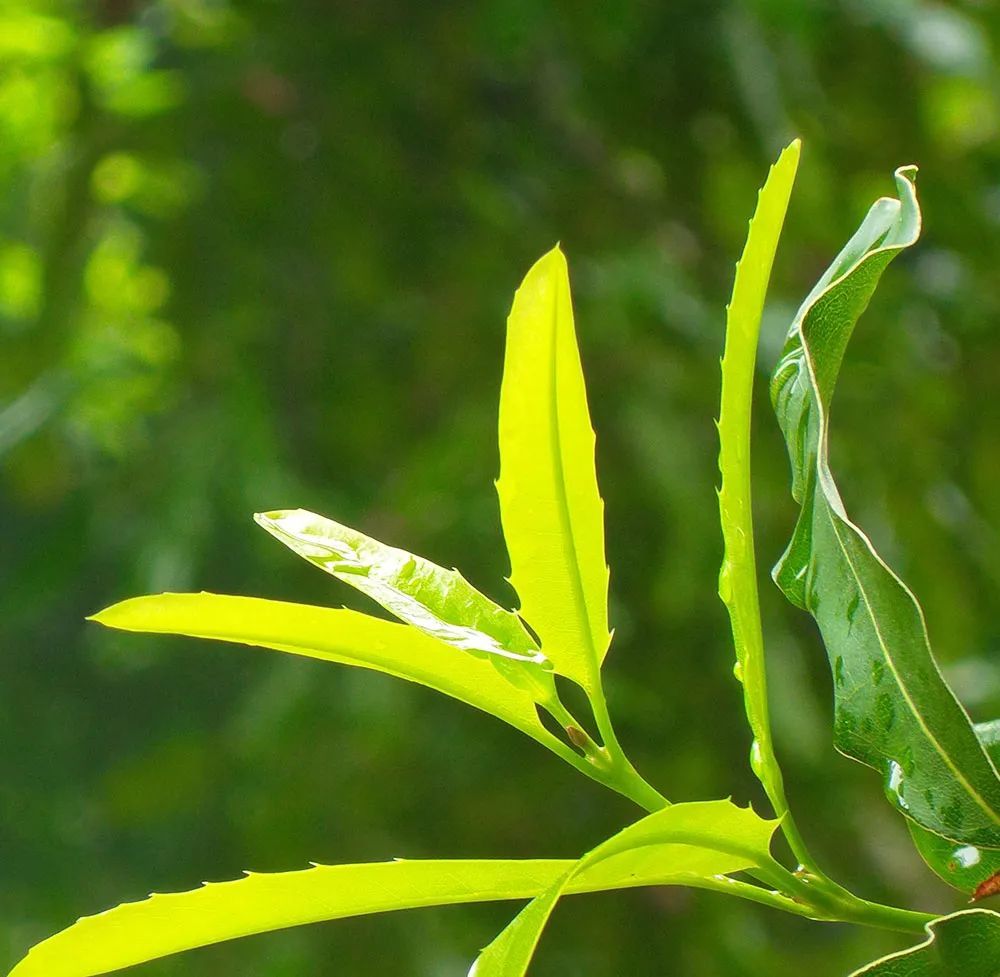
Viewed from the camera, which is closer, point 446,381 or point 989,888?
point 989,888

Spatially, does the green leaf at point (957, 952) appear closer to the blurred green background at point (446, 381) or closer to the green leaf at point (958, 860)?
the green leaf at point (958, 860)

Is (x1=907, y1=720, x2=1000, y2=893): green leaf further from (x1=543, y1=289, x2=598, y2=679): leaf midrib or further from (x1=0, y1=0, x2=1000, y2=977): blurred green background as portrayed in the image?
(x1=0, y1=0, x2=1000, y2=977): blurred green background

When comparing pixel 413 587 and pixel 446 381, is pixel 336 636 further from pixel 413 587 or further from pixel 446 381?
pixel 446 381

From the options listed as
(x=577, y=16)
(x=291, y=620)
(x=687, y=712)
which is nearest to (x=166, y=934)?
(x=291, y=620)

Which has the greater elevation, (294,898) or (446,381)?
Answer: (294,898)

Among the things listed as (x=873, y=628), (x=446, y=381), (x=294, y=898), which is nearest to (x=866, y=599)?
(x=873, y=628)

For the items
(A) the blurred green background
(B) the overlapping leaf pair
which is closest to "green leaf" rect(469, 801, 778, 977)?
(B) the overlapping leaf pair
